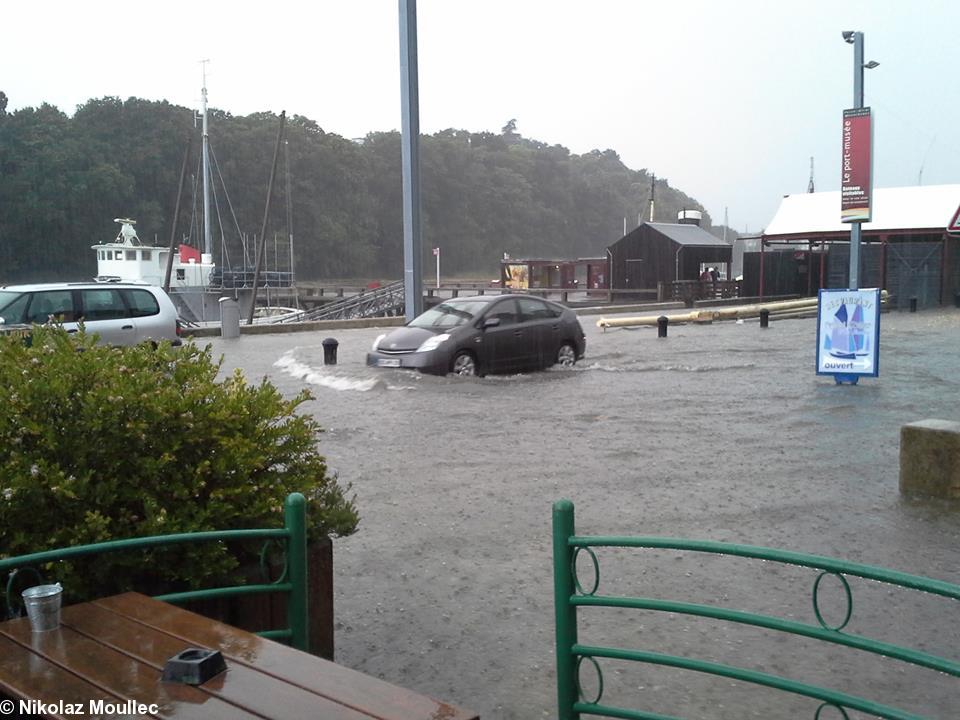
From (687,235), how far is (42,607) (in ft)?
178

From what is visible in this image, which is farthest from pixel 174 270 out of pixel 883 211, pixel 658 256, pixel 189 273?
pixel 883 211

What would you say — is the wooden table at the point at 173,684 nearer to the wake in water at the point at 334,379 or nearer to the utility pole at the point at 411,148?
the wake in water at the point at 334,379

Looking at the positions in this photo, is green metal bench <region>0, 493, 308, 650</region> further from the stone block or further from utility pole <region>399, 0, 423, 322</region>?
utility pole <region>399, 0, 423, 322</region>

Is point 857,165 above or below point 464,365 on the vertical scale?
above

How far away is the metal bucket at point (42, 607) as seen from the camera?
9.71 feet

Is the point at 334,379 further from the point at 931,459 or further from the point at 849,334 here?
the point at 931,459

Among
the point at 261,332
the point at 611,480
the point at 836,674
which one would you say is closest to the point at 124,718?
the point at 836,674

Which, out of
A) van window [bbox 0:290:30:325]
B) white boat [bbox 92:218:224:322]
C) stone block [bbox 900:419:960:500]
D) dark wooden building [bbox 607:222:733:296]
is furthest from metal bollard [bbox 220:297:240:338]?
A: dark wooden building [bbox 607:222:733:296]

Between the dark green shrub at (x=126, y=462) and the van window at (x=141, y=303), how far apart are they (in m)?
12.9

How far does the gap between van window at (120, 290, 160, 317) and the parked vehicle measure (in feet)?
12.6

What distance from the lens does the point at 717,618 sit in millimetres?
3111

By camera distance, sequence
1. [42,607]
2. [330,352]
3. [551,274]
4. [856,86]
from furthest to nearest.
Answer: [551,274], [856,86], [330,352], [42,607]

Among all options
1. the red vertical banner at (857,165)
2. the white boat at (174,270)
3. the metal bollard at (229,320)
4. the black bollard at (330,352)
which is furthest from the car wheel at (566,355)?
the white boat at (174,270)

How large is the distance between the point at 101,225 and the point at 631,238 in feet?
124
